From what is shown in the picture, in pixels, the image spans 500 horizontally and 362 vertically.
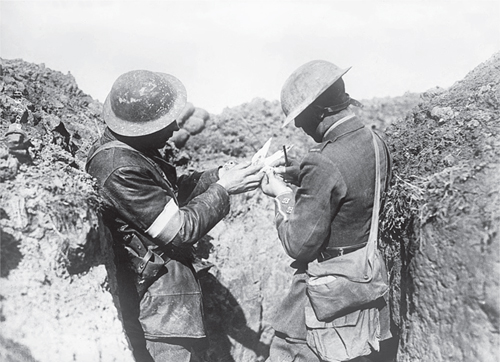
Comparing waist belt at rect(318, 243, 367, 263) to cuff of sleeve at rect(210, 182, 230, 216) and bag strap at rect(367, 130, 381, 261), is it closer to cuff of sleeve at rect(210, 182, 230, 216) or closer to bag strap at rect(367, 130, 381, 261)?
bag strap at rect(367, 130, 381, 261)

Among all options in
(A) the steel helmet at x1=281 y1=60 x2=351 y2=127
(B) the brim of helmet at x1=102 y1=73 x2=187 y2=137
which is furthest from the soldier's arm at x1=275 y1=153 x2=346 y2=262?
(B) the brim of helmet at x1=102 y1=73 x2=187 y2=137

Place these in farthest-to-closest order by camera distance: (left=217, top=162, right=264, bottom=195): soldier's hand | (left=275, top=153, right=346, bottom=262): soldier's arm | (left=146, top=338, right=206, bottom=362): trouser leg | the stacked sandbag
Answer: the stacked sandbag < (left=217, top=162, right=264, bottom=195): soldier's hand < (left=146, top=338, right=206, bottom=362): trouser leg < (left=275, top=153, right=346, bottom=262): soldier's arm

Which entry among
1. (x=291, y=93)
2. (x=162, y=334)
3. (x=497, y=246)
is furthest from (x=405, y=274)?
(x=162, y=334)

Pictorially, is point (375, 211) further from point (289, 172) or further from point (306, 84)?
point (306, 84)

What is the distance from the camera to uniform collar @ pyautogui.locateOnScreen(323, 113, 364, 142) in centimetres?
266

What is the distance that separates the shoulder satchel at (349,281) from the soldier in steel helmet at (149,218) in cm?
85

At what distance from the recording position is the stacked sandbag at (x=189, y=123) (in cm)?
760

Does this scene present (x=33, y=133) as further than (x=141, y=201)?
Yes

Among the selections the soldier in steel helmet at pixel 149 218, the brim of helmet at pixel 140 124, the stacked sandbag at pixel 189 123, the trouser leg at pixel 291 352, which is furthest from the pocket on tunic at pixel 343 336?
the stacked sandbag at pixel 189 123

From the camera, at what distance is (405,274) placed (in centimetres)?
314

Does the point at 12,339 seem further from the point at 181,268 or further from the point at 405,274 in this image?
the point at 405,274

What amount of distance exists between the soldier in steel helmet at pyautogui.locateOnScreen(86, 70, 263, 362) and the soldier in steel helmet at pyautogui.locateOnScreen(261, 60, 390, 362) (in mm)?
652

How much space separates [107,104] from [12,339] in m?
1.66

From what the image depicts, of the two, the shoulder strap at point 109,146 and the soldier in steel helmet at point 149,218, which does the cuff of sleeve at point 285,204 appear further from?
the shoulder strap at point 109,146
